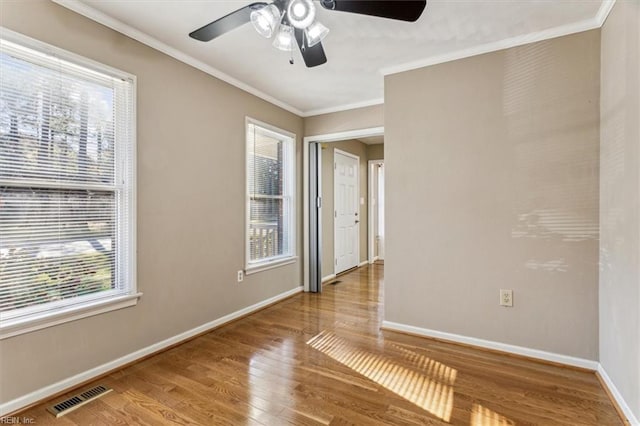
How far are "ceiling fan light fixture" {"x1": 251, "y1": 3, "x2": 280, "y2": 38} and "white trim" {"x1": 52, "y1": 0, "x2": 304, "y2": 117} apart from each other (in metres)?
1.16

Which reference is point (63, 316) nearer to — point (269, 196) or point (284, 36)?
point (284, 36)

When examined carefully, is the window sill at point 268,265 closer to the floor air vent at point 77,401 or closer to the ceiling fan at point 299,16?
the floor air vent at point 77,401

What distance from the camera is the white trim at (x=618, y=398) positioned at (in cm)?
170

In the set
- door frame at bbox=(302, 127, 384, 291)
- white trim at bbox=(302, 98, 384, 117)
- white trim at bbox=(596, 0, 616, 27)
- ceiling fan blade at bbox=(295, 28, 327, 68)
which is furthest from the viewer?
door frame at bbox=(302, 127, 384, 291)

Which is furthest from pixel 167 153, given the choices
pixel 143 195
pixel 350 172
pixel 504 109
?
pixel 350 172

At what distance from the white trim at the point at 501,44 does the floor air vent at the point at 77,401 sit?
332 centimetres

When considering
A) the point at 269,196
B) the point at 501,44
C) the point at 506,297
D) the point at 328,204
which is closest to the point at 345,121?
the point at 269,196

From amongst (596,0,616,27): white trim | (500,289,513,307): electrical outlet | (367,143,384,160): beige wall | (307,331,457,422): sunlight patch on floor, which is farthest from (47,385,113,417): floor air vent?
(367,143,384,160): beige wall

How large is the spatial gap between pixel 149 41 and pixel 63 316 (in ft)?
6.74

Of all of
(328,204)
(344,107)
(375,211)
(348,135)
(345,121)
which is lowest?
(375,211)

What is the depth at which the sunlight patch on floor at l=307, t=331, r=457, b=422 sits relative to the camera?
1.95 meters

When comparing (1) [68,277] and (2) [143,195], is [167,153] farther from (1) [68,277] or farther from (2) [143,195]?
(1) [68,277]

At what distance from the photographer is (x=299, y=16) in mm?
1658

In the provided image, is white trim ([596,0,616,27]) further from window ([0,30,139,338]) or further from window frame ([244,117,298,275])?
window ([0,30,139,338])
